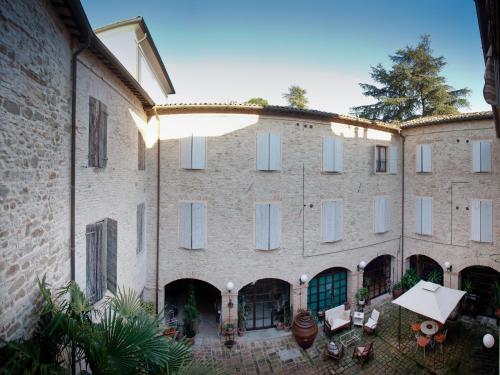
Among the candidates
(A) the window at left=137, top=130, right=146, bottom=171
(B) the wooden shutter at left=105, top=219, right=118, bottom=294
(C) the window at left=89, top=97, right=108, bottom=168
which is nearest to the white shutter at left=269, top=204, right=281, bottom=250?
(A) the window at left=137, top=130, right=146, bottom=171

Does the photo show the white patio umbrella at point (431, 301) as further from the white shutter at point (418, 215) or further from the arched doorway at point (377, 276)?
the white shutter at point (418, 215)

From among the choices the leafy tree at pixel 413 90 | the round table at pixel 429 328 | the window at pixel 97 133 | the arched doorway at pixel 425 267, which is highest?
the leafy tree at pixel 413 90

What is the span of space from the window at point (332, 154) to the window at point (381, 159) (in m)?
2.75

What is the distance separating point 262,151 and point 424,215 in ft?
33.2

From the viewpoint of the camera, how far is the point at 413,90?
23656 mm

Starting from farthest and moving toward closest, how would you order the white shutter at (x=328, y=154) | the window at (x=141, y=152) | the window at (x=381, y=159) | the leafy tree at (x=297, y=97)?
1. the leafy tree at (x=297, y=97)
2. the window at (x=381, y=159)
3. the white shutter at (x=328, y=154)
4. the window at (x=141, y=152)

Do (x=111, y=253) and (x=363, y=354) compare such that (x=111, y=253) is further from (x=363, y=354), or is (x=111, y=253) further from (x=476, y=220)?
(x=476, y=220)

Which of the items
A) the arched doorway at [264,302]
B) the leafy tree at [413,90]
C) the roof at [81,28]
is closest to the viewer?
the roof at [81,28]

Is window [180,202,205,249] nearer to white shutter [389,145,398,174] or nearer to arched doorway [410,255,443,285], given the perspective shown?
white shutter [389,145,398,174]

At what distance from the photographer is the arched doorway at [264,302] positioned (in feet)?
41.2

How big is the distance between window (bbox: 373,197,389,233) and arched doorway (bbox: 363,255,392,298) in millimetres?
2257

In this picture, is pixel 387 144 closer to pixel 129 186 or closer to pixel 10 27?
pixel 129 186

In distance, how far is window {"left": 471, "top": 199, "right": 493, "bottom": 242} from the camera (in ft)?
42.6

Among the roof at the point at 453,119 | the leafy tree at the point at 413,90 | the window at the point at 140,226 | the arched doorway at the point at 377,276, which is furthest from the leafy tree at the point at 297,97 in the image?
the window at the point at 140,226
